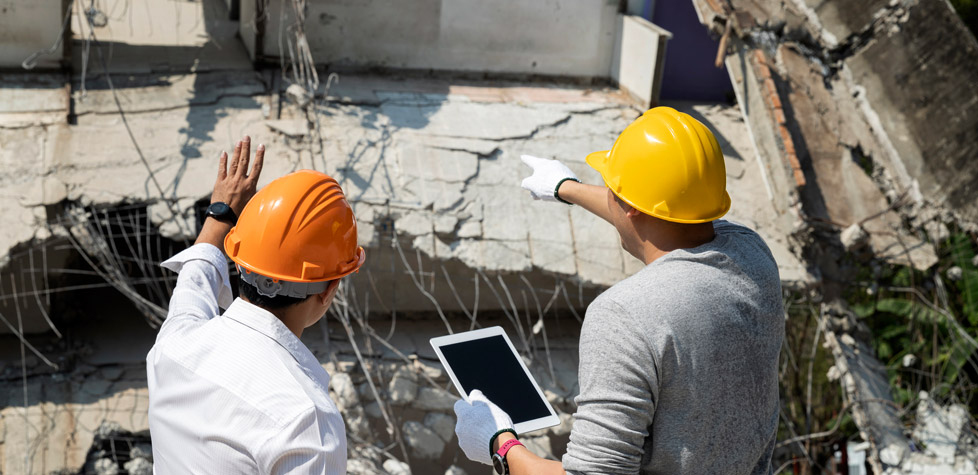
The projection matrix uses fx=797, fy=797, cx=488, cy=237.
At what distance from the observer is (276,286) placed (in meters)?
1.75

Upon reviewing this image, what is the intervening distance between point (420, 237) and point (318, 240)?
281cm

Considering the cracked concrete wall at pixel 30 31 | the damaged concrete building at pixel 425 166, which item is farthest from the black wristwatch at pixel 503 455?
the cracked concrete wall at pixel 30 31

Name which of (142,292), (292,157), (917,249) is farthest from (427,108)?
(917,249)

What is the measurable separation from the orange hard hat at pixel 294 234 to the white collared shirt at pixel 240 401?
0.11 metres

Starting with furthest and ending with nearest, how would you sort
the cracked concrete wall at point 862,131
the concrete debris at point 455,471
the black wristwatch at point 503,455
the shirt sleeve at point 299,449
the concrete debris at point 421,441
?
the cracked concrete wall at point 862,131 → the concrete debris at point 421,441 → the concrete debris at point 455,471 → the black wristwatch at point 503,455 → the shirt sleeve at point 299,449

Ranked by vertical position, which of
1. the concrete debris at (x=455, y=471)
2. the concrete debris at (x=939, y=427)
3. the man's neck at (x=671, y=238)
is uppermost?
the man's neck at (x=671, y=238)

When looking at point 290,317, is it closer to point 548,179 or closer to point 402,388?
point 548,179

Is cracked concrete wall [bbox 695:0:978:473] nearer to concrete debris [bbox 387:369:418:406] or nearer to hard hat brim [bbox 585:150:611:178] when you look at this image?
concrete debris [bbox 387:369:418:406]

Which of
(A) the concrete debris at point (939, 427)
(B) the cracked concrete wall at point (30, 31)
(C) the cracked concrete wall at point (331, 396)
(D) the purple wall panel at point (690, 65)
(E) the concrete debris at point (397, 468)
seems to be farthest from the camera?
(D) the purple wall panel at point (690, 65)

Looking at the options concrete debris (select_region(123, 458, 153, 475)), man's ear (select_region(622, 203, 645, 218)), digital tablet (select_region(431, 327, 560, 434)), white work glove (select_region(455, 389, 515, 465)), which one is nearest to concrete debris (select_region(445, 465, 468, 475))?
concrete debris (select_region(123, 458, 153, 475))

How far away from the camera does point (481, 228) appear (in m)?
4.78

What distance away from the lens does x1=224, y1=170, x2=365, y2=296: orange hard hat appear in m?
1.77

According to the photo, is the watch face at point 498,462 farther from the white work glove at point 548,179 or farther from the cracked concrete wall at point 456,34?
the cracked concrete wall at point 456,34

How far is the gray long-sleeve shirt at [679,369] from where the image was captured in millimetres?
1641
